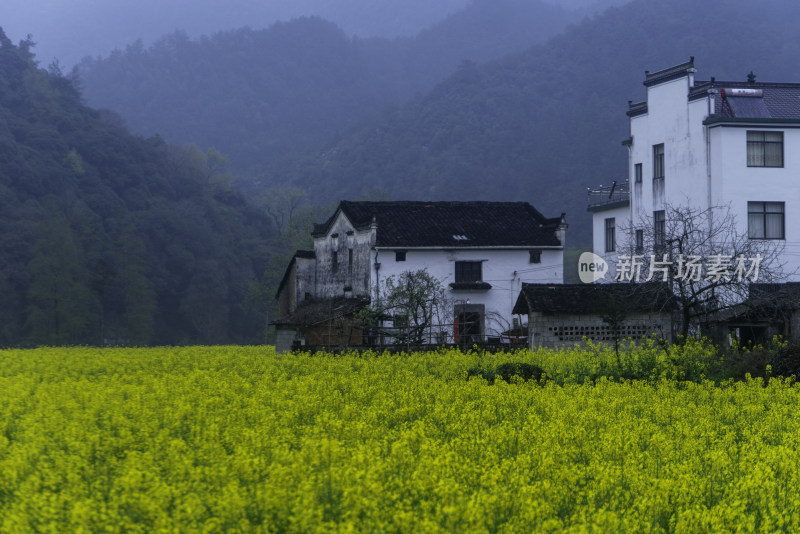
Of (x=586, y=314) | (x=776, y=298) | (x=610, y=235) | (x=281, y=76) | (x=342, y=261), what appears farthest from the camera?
(x=281, y=76)

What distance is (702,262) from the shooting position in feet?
113

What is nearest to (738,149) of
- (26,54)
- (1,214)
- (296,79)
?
(1,214)

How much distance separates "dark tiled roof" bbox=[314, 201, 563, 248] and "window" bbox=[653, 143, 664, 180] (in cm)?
481

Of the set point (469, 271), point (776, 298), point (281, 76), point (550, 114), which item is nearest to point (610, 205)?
point (469, 271)

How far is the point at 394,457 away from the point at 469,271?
117 ft

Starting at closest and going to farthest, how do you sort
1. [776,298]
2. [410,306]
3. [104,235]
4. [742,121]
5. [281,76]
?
[776,298] < [410,306] < [742,121] < [104,235] < [281,76]

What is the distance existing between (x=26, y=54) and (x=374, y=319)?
→ 79.7 m

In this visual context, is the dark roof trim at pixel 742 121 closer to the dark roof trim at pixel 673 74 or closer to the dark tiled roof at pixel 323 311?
the dark roof trim at pixel 673 74

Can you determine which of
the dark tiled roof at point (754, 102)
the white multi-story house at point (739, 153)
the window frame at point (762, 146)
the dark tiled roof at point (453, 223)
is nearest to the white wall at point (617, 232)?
the dark tiled roof at point (453, 223)

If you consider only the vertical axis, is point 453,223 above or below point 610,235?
above

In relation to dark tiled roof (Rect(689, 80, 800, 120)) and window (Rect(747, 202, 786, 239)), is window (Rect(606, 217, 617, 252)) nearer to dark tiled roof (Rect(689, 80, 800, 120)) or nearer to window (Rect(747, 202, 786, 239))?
dark tiled roof (Rect(689, 80, 800, 120))

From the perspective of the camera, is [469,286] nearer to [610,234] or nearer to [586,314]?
[610,234]

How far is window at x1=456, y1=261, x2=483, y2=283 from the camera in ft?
152

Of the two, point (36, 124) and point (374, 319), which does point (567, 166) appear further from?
point (374, 319)
